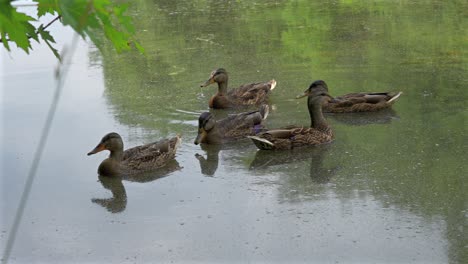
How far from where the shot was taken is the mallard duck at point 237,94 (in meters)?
8.69

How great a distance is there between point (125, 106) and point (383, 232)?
4.19 meters

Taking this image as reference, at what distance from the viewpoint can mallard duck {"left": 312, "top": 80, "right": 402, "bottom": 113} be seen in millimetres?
8234

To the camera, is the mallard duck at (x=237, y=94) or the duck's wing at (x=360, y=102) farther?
the mallard duck at (x=237, y=94)

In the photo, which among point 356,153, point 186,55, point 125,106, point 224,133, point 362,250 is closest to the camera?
point 362,250

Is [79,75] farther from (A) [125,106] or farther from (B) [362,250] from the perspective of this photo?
(B) [362,250]

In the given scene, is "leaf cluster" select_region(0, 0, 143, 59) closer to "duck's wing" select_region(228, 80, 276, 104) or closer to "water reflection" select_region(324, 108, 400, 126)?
"water reflection" select_region(324, 108, 400, 126)

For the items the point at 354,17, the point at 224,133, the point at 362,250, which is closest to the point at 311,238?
the point at 362,250

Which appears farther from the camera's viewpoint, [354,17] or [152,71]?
[354,17]

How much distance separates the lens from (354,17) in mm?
12969

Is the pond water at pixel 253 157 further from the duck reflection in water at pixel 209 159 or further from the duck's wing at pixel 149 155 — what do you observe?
the duck's wing at pixel 149 155

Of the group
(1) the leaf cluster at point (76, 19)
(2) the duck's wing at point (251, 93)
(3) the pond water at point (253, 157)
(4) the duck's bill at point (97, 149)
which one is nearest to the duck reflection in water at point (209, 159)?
(3) the pond water at point (253, 157)

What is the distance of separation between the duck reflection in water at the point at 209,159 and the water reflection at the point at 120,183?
0.71ft

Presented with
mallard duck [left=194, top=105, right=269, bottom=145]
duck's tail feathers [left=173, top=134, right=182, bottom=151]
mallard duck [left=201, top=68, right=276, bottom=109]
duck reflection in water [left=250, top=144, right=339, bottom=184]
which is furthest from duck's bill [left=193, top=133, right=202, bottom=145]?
mallard duck [left=201, top=68, right=276, bottom=109]

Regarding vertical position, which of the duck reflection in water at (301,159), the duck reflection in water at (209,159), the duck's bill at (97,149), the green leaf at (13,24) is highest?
the green leaf at (13,24)
